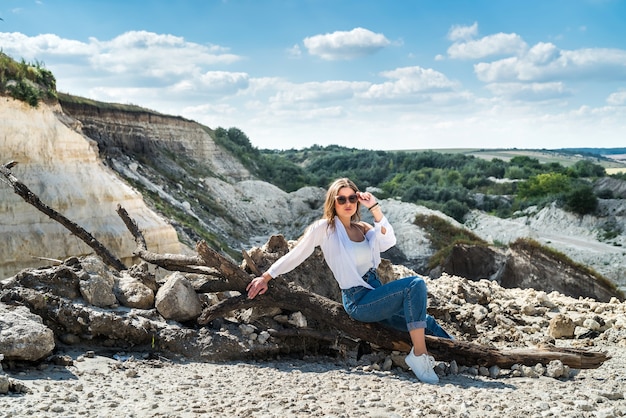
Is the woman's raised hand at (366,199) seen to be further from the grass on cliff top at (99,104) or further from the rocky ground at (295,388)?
the grass on cliff top at (99,104)

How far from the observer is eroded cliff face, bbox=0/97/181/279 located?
47.9 feet

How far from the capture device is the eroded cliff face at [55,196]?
14.6 meters

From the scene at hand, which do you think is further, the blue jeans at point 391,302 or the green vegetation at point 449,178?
the green vegetation at point 449,178

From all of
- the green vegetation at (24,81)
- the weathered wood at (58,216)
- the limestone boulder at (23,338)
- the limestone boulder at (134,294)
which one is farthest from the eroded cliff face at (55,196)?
the limestone boulder at (23,338)

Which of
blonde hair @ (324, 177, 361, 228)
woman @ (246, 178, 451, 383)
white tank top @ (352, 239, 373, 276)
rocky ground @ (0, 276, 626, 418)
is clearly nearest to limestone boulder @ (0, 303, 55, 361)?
rocky ground @ (0, 276, 626, 418)

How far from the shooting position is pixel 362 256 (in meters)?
5.35

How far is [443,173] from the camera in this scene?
2596 inches

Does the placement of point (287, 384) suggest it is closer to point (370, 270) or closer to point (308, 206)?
point (370, 270)

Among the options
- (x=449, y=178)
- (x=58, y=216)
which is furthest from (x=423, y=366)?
(x=449, y=178)

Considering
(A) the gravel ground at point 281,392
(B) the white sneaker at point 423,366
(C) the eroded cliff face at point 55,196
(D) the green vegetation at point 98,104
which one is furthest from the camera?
(D) the green vegetation at point 98,104

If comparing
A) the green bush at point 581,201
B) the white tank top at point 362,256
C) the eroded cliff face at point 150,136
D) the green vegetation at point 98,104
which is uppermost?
the green vegetation at point 98,104

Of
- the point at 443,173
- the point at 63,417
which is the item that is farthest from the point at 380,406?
the point at 443,173

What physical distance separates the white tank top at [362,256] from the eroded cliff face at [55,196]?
1123cm

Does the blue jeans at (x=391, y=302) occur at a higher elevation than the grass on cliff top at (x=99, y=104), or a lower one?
lower
